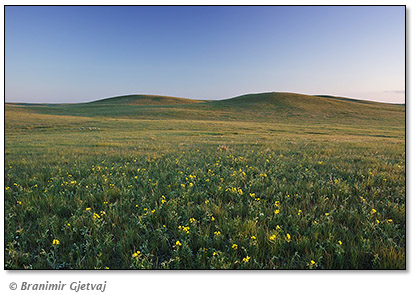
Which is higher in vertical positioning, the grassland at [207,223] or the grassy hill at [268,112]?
the grassy hill at [268,112]

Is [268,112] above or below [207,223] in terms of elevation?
above

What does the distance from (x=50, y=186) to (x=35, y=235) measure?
189 cm

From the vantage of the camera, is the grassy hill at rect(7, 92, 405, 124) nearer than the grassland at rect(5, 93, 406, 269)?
No

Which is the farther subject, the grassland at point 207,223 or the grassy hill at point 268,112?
the grassy hill at point 268,112

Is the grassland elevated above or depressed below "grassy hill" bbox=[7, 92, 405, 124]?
below

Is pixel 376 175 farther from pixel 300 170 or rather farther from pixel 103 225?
pixel 103 225

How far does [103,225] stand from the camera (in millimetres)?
2809

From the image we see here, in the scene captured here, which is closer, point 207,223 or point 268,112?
point 207,223
